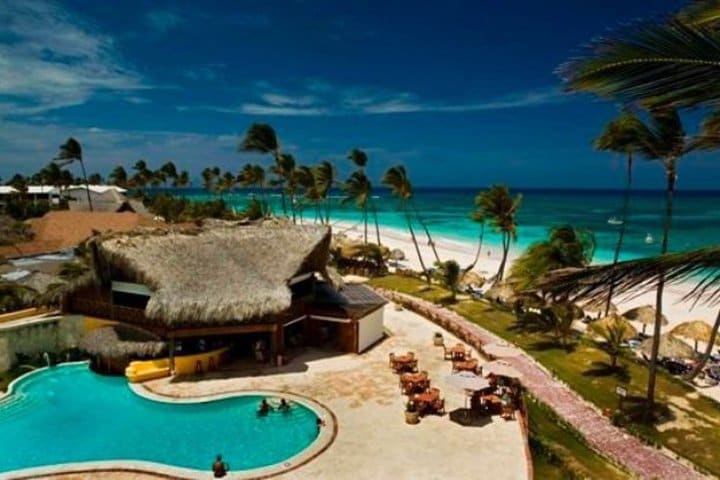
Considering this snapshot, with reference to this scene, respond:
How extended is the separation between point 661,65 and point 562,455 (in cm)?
1272

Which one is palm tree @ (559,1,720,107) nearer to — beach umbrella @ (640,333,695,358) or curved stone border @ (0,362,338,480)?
curved stone border @ (0,362,338,480)

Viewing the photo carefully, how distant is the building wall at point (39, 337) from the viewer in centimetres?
2016

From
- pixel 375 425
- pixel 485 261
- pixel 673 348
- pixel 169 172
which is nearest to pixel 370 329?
pixel 375 425

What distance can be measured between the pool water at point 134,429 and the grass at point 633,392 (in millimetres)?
9816

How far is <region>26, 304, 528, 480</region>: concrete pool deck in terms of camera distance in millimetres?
13227

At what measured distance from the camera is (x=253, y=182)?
69500mm

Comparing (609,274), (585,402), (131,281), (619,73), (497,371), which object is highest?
(619,73)

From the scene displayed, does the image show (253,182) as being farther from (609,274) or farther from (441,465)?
(609,274)

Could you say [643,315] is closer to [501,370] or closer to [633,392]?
[633,392]

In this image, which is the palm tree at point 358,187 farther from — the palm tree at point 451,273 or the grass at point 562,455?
the grass at point 562,455

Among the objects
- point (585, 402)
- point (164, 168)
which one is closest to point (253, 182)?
point (164, 168)

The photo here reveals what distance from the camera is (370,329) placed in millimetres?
22938

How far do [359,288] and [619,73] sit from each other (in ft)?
72.8

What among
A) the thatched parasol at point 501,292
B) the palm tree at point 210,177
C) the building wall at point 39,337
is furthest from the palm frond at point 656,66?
the palm tree at point 210,177
